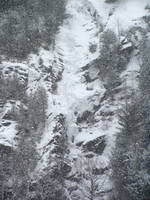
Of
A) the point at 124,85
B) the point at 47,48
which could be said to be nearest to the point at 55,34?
the point at 47,48

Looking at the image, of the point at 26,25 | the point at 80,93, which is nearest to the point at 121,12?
the point at 26,25

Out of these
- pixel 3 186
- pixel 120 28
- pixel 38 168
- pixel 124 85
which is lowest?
pixel 3 186

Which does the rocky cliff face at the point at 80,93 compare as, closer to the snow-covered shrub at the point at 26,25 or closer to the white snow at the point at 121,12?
the white snow at the point at 121,12

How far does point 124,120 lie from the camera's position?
37.0 meters

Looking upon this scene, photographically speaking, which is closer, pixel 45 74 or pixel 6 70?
pixel 6 70

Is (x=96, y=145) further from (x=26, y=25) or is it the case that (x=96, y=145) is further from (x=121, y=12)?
(x=121, y=12)

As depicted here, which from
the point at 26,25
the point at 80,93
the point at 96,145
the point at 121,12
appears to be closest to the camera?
the point at 96,145

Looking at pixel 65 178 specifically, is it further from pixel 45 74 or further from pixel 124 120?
pixel 45 74

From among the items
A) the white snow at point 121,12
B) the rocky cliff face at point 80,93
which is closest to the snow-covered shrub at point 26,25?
the rocky cliff face at point 80,93

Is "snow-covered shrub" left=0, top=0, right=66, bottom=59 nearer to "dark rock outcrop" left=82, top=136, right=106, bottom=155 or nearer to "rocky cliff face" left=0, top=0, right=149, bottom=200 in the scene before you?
"rocky cliff face" left=0, top=0, right=149, bottom=200

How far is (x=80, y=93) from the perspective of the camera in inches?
2170

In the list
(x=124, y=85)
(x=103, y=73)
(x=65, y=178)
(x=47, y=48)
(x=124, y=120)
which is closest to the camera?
(x=124, y=120)

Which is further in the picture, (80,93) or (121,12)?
(121,12)

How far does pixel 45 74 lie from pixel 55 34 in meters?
20.0
